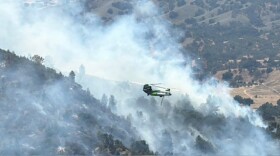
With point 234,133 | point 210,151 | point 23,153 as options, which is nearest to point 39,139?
point 23,153

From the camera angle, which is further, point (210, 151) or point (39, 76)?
point (39, 76)

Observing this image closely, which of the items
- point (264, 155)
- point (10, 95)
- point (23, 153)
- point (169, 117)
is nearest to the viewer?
point (23, 153)

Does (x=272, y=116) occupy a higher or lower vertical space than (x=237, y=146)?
higher

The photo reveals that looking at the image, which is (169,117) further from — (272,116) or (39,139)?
(39,139)

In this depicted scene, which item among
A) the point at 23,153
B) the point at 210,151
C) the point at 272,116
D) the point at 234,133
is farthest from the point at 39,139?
the point at 272,116

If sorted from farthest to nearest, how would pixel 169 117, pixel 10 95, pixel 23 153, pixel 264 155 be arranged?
pixel 169 117, pixel 10 95, pixel 264 155, pixel 23 153

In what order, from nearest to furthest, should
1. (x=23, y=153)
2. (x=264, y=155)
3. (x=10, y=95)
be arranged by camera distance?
(x=23, y=153)
(x=264, y=155)
(x=10, y=95)

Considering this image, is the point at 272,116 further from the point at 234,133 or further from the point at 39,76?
the point at 39,76

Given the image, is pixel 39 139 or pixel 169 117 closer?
pixel 39 139

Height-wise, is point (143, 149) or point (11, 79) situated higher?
point (11, 79)
